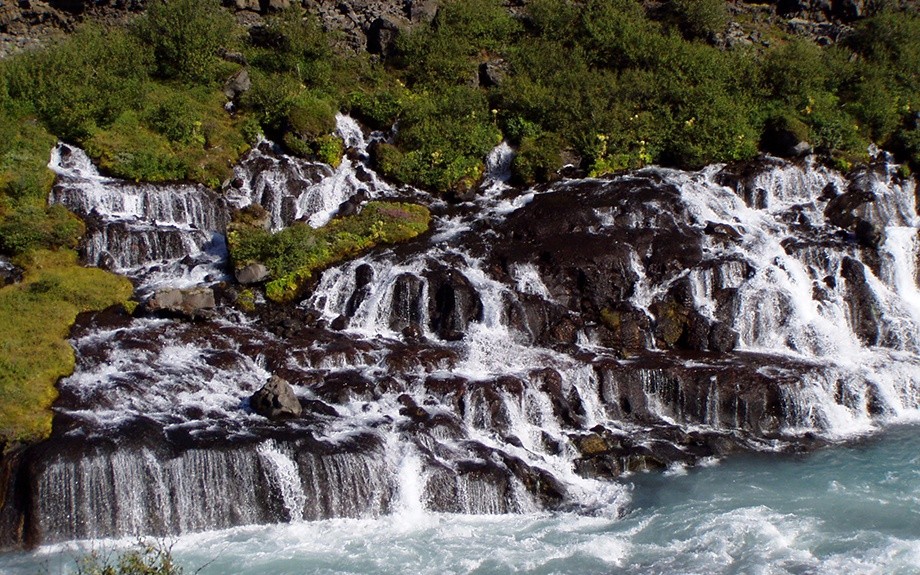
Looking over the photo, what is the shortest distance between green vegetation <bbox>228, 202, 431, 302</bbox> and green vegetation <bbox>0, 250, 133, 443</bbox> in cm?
373

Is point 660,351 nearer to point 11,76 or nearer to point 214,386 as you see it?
point 214,386

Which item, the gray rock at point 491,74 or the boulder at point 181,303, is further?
the gray rock at point 491,74

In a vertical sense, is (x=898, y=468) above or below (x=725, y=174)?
below

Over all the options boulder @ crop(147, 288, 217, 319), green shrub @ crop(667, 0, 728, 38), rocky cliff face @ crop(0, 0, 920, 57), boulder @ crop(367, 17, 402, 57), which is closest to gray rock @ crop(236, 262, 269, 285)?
boulder @ crop(147, 288, 217, 319)

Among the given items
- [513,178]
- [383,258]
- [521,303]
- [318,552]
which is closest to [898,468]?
[521,303]

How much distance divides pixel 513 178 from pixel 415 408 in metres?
14.1

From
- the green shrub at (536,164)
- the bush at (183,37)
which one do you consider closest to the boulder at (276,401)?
the green shrub at (536,164)

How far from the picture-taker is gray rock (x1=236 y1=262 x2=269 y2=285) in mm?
24656

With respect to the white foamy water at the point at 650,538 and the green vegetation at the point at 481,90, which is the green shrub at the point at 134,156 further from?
the white foamy water at the point at 650,538

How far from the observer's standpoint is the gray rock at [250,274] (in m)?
24.7

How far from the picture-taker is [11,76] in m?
32.3

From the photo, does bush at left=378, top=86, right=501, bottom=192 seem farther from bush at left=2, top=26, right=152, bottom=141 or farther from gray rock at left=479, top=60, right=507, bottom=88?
bush at left=2, top=26, right=152, bottom=141

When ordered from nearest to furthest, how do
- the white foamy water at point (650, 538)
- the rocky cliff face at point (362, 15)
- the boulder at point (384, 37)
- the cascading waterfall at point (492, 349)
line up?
the white foamy water at point (650, 538) < the cascading waterfall at point (492, 349) < the rocky cliff face at point (362, 15) < the boulder at point (384, 37)

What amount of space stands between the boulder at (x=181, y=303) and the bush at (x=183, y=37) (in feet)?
48.0
